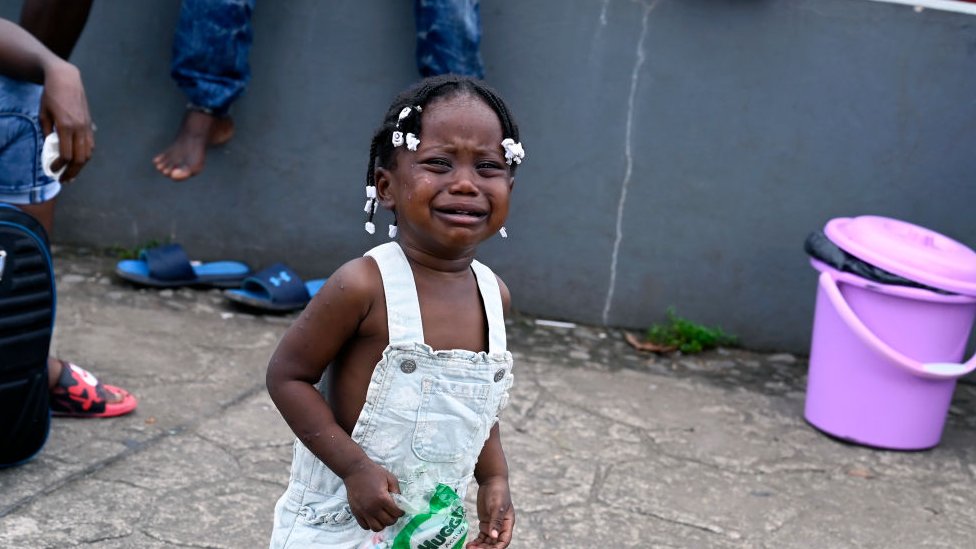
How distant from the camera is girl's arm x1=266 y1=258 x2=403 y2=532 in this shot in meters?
1.82

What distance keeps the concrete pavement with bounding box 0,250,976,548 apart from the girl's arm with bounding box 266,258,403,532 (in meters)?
0.89

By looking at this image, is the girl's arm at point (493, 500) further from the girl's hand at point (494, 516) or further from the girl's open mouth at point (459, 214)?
the girl's open mouth at point (459, 214)

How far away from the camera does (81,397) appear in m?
3.18

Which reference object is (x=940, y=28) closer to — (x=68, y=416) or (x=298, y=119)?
(x=298, y=119)

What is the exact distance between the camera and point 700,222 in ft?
14.2

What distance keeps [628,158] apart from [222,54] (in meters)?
1.43

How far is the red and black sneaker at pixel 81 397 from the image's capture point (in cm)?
317

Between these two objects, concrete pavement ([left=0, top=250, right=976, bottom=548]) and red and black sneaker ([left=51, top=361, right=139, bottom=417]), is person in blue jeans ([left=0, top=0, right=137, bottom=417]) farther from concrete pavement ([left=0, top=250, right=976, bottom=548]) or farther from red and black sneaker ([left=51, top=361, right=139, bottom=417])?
concrete pavement ([left=0, top=250, right=976, bottom=548])

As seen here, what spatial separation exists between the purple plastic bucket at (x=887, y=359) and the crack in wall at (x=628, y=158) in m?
0.86

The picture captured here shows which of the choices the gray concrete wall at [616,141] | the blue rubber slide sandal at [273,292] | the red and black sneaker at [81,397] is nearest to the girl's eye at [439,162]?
the red and black sneaker at [81,397]

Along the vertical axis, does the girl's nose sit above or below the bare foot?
above

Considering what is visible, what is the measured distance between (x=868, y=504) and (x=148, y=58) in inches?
114

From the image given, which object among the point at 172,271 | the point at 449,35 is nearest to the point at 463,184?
the point at 449,35

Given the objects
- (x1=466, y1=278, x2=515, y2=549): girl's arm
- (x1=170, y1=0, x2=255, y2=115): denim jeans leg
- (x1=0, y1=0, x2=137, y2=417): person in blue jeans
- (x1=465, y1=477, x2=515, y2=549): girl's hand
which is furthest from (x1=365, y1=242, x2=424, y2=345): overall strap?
(x1=170, y1=0, x2=255, y2=115): denim jeans leg
